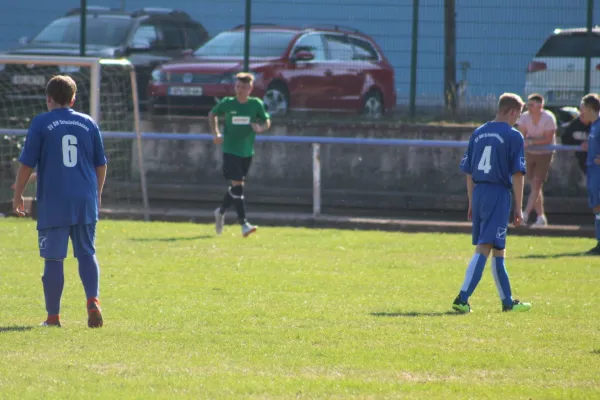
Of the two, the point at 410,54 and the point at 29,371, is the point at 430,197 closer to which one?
the point at 410,54

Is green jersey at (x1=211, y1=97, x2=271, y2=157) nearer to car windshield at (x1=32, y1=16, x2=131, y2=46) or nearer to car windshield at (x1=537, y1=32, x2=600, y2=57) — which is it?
car windshield at (x1=537, y1=32, x2=600, y2=57)

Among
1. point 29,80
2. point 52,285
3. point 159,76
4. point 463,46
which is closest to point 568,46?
point 463,46

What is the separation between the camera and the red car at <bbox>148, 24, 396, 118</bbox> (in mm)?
19609

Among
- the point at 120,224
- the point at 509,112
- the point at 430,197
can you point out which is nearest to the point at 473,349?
the point at 509,112

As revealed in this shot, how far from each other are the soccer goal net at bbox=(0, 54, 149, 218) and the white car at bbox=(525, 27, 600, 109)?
6.64 m

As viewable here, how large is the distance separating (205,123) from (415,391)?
45.5 ft

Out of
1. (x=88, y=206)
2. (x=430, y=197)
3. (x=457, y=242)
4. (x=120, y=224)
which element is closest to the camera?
(x=88, y=206)

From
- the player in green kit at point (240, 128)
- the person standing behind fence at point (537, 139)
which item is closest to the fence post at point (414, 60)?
the person standing behind fence at point (537, 139)

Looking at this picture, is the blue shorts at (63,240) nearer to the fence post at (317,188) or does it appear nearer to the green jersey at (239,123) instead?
the green jersey at (239,123)

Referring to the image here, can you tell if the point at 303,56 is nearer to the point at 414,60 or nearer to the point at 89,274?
the point at 414,60

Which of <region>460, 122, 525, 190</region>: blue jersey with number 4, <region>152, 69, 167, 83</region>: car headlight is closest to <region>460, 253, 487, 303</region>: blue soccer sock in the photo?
<region>460, 122, 525, 190</region>: blue jersey with number 4

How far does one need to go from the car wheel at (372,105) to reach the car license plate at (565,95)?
9.38 ft

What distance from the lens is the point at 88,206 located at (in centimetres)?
800

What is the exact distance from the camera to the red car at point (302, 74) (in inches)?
772
